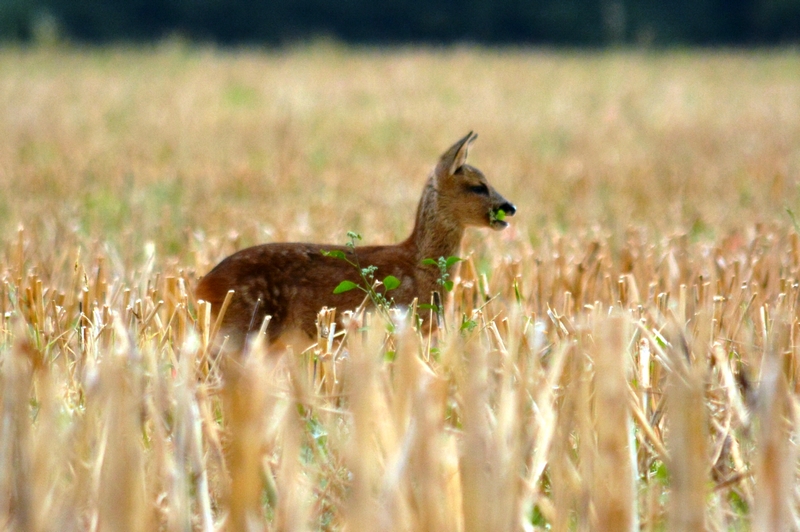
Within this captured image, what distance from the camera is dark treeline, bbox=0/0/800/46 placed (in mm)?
30812

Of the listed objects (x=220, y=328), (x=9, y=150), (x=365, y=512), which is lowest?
(x=9, y=150)

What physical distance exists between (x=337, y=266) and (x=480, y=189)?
76 cm

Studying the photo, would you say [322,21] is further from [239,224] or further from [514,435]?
[514,435]

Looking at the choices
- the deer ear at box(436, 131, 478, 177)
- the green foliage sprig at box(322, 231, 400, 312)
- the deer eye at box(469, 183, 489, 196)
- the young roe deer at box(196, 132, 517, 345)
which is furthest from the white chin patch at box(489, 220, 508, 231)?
the green foliage sprig at box(322, 231, 400, 312)

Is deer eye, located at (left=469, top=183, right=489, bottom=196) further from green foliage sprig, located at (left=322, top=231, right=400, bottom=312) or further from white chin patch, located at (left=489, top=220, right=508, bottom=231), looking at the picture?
green foliage sprig, located at (left=322, top=231, right=400, bottom=312)

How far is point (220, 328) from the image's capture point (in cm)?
352

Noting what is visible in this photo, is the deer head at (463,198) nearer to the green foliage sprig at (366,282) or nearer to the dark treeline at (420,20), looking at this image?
the green foliage sprig at (366,282)

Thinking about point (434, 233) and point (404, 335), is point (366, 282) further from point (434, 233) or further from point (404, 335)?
point (404, 335)

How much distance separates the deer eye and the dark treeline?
26881mm

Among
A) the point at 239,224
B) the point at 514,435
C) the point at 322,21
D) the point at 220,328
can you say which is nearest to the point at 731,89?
the point at 239,224

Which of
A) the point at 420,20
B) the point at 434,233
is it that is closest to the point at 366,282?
the point at 434,233

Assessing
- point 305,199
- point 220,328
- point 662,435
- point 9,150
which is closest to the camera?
point 662,435

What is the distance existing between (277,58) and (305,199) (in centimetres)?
1263

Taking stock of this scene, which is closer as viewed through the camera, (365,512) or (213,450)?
(365,512)
